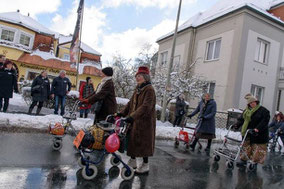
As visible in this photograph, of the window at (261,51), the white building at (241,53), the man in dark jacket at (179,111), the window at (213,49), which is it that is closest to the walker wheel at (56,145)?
the man in dark jacket at (179,111)

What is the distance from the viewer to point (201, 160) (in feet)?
23.1

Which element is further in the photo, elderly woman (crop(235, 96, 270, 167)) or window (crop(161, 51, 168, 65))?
window (crop(161, 51, 168, 65))

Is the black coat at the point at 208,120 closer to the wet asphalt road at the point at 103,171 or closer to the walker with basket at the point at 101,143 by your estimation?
the wet asphalt road at the point at 103,171

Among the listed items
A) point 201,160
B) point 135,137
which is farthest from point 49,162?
point 201,160

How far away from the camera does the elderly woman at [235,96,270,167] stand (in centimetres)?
657

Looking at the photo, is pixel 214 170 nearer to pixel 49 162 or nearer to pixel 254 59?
pixel 49 162

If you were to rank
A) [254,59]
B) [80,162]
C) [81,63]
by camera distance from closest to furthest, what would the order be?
1. [80,162]
2. [254,59]
3. [81,63]

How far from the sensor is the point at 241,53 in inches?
643

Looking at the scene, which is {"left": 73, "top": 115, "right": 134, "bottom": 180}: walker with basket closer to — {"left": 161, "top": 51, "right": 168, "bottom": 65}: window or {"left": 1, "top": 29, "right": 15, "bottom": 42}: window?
{"left": 161, "top": 51, "right": 168, "bottom": 65}: window

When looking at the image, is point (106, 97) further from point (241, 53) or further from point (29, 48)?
point (29, 48)

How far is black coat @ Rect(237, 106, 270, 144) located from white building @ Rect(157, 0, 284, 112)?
9.83 m

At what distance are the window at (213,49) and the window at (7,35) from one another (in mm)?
20247

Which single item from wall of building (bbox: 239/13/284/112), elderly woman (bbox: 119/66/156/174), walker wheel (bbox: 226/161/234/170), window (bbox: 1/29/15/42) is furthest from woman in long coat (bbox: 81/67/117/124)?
window (bbox: 1/29/15/42)

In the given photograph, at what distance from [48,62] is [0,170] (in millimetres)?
26998
